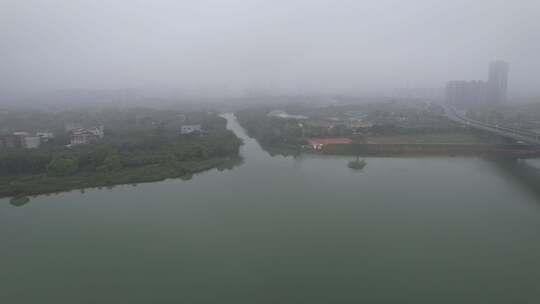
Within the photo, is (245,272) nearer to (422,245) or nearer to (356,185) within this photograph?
(422,245)

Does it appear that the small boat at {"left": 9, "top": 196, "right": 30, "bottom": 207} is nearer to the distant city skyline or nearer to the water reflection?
the water reflection

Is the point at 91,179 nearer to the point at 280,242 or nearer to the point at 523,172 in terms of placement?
the point at 280,242

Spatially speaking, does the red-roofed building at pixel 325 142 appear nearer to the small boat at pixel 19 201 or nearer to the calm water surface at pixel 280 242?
the calm water surface at pixel 280 242

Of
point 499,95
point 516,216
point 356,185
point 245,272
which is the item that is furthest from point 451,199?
point 499,95

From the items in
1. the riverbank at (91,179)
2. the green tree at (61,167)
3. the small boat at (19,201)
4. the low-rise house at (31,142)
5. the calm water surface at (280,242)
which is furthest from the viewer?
the low-rise house at (31,142)

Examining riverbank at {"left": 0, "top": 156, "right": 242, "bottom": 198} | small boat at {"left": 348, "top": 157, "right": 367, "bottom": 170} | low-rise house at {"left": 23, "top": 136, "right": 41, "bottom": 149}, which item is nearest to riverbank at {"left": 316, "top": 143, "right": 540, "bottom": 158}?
small boat at {"left": 348, "top": 157, "right": 367, "bottom": 170}

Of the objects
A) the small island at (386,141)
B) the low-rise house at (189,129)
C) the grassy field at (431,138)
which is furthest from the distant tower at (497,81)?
the low-rise house at (189,129)

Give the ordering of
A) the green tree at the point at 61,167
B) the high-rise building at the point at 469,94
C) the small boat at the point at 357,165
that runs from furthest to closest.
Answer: the high-rise building at the point at 469,94 → the small boat at the point at 357,165 → the green tree at the point at 61,167

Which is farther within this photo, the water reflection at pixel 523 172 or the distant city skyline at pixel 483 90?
the distant city skyline at pixel 483 90

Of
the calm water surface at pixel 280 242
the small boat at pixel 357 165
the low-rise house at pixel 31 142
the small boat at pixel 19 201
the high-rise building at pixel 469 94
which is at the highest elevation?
the high-rise building at pixel 469 94
